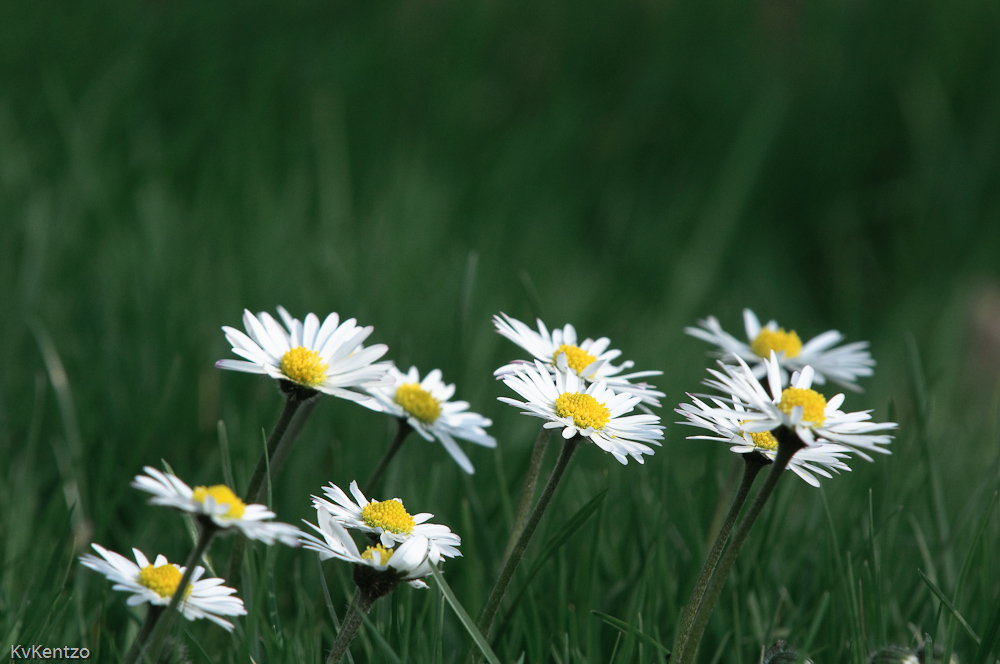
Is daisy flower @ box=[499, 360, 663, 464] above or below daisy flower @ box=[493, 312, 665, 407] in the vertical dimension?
below

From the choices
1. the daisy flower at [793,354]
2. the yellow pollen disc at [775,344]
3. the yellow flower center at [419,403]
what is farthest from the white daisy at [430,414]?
the yellow pollen disc at [775,344]

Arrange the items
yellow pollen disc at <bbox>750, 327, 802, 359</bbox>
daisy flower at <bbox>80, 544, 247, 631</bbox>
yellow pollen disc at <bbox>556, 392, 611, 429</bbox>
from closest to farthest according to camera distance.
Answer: daisy flower at <bbox>80, 544, 247, 631</bbox>
yellow pollen disc at <bbox>556, 392, 611, 429</bbox>
yellow pollen disc at <bbox>750, 327, 802, 359</bbox>

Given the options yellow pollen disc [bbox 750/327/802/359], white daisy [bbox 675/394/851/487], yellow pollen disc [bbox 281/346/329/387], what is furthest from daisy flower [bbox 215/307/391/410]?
yellow pollen disc [bbox 750/327/802/359]

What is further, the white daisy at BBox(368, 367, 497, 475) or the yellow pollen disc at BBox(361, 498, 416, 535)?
the white daisy at BBox(368, 367, 497, 475)

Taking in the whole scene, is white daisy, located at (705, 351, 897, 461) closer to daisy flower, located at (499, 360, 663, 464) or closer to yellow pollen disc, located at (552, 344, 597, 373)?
daisy flower, located at (499, 360, 663, 464)

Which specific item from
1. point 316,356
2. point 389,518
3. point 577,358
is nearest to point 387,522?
point 389,518

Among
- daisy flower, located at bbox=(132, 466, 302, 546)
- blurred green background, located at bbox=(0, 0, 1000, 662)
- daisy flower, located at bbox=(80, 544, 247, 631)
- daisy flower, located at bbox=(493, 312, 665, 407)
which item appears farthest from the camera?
blurred green background, located at bbox=(0, 0, 1000, 662)
